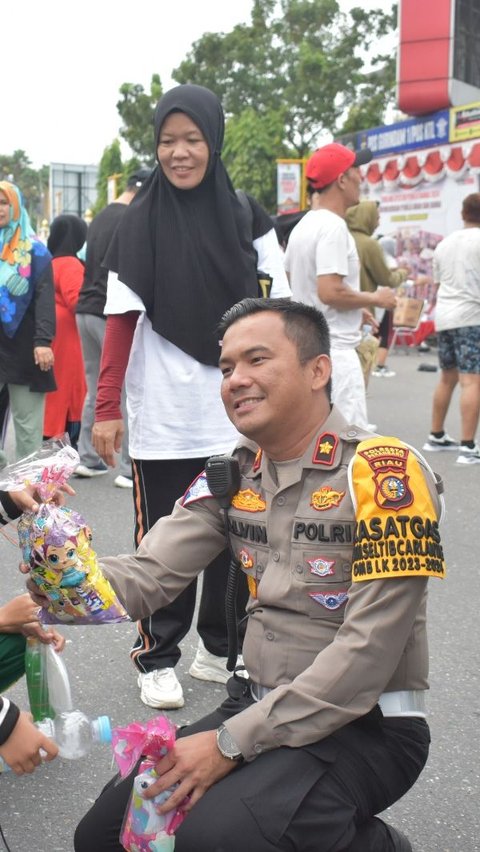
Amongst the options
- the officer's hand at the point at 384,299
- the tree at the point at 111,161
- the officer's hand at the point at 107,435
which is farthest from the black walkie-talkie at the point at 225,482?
the tree at the point at 111,161

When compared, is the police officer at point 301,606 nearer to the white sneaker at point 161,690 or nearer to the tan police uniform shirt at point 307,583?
the tan police uniform shirt at point 307,583

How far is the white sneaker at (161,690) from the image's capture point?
359 cm

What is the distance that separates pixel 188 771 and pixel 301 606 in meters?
0.42

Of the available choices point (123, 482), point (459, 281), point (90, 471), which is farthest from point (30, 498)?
point (459, 281)

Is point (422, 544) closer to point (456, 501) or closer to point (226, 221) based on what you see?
point (226, 221)

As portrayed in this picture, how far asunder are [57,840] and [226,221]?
202 centimetres

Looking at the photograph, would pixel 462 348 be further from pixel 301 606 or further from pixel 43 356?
pixel 301 606

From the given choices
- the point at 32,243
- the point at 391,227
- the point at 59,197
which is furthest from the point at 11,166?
the point at 32,243

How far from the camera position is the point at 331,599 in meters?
2.20

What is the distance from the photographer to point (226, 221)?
11.7ft

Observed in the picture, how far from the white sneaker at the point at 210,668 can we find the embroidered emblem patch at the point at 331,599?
1.72m

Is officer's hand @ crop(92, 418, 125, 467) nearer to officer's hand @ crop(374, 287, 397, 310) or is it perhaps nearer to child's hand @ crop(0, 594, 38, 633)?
child's hand @ crop(0, 594, 38, 633)

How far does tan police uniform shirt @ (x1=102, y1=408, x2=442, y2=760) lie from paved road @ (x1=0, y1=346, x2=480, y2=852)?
869 mm

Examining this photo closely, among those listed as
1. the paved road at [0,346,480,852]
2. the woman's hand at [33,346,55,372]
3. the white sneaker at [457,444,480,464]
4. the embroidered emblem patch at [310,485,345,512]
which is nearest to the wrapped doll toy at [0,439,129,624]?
the embroidered emblem patch at [310,485,345,512]
